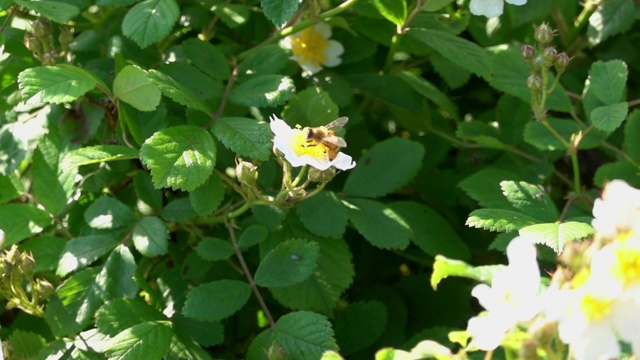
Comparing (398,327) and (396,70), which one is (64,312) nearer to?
(398,327)

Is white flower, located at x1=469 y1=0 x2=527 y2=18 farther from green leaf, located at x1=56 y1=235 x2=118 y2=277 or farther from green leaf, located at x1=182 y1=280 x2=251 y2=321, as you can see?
green leaf, located at x1=56 y1=235 x2=118 y2=277

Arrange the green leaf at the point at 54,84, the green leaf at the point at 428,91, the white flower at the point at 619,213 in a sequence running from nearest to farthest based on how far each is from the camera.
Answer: the white flower at the point at 619,213 → the green leaf at the point at 54,84 → the green leaf at the point at 428,91

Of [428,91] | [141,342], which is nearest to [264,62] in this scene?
[428,91]

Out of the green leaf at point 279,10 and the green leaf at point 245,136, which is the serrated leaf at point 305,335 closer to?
the green leaf at point 245,136

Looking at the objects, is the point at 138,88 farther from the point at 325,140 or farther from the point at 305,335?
the point at 305,335

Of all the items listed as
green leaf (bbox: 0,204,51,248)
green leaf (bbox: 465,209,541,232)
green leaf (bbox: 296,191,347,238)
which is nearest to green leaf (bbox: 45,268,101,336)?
green leaf (bbox: 0,204,51,248)

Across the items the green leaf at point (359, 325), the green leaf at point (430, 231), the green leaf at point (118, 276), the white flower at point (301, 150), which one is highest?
the white flower at point (301, 150)

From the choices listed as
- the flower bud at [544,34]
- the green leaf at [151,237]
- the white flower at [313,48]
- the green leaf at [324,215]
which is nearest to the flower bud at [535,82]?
the flower bud at [544,34]

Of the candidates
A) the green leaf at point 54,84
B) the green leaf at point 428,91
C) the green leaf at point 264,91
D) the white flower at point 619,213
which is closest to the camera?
the white flower at point 619,213
